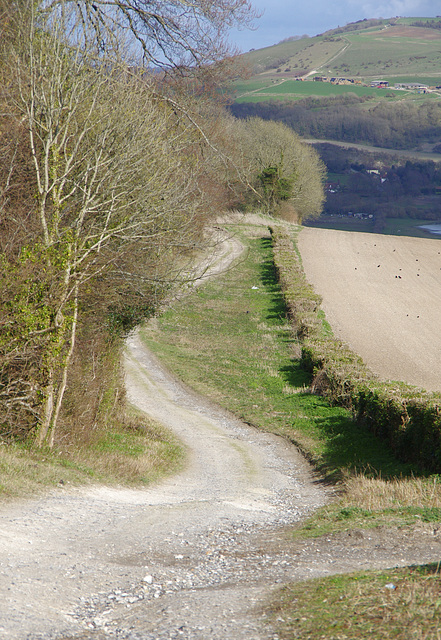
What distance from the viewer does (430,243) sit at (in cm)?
5897

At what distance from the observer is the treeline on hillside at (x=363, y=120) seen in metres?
151

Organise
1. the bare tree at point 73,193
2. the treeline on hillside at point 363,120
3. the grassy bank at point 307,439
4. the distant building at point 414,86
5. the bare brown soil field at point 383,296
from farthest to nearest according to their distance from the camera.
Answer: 1. the distant building at point 414,86
2. the treeline on hillside at point 363,120
3. the bare brown soil field at point 383,296
4. the bare tree at point 73,193
5. the grassy bank at point 307,439

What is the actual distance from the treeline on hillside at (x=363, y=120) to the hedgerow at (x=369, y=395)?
419 feet

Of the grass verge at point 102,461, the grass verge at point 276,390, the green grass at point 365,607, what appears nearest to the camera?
the green grass at point 365,607

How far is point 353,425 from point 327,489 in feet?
15.3

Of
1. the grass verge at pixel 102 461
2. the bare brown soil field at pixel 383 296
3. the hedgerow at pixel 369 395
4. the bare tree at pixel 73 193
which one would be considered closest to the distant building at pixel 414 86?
the bare brown soil field at pixel 383 296

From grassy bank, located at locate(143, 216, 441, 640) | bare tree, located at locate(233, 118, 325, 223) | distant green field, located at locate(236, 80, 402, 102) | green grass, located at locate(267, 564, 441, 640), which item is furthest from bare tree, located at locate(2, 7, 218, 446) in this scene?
distant green field, located at locate(236, 80, 402, 102)

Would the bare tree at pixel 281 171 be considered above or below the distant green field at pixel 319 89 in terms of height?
below

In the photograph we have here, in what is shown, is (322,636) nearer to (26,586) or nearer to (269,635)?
(269,635)

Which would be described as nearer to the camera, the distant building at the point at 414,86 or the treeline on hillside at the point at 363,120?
the treeline on hillside at the point at 363,120

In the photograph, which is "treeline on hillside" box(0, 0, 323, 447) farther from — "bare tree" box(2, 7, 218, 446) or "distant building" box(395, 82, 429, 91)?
"distant building" box(395, 82, 429, 91)

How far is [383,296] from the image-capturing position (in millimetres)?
38938

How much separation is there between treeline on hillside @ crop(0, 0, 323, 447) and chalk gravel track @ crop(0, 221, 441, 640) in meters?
2.95

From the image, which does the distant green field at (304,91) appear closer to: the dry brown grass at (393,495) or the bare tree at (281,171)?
the bare tree at (281,171)
